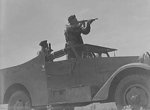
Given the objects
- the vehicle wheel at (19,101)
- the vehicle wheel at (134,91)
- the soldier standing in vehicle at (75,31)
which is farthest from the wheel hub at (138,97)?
the vehicle wheel at (19,101)

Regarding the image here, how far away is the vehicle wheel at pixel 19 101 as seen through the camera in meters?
8.61

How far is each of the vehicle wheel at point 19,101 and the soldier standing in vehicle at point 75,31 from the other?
1.52 m

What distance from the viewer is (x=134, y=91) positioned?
6.80 metres

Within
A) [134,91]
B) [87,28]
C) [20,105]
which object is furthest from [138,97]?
[20,105]

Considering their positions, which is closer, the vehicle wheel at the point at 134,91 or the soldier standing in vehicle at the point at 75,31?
the vehicle wheel at the point at 134,91

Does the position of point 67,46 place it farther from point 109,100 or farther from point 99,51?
point 109,100

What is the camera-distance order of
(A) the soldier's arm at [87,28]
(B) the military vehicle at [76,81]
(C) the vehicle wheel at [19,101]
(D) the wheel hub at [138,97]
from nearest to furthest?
(D) the wheel hub at [138,97], (B) the military vehicle at [76,81], (A) the soldier's arm at [87,28], (C) the vehicle wheel at [19,101]

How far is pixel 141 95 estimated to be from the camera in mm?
6695

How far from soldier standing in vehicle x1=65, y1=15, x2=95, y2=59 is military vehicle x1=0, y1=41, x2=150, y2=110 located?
126 mm

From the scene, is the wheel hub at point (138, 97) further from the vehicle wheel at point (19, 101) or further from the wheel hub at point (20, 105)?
the wheel hub at point (20, 105)

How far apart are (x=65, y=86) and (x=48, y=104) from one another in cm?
57

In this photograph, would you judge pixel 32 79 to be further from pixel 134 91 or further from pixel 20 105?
pixel 134 91

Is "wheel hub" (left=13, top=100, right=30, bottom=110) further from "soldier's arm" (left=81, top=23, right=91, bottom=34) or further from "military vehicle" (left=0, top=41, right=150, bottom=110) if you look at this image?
"soldier's arm" (left=81, top=23, right=91, bottom=34)

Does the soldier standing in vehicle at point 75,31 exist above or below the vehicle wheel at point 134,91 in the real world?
above
